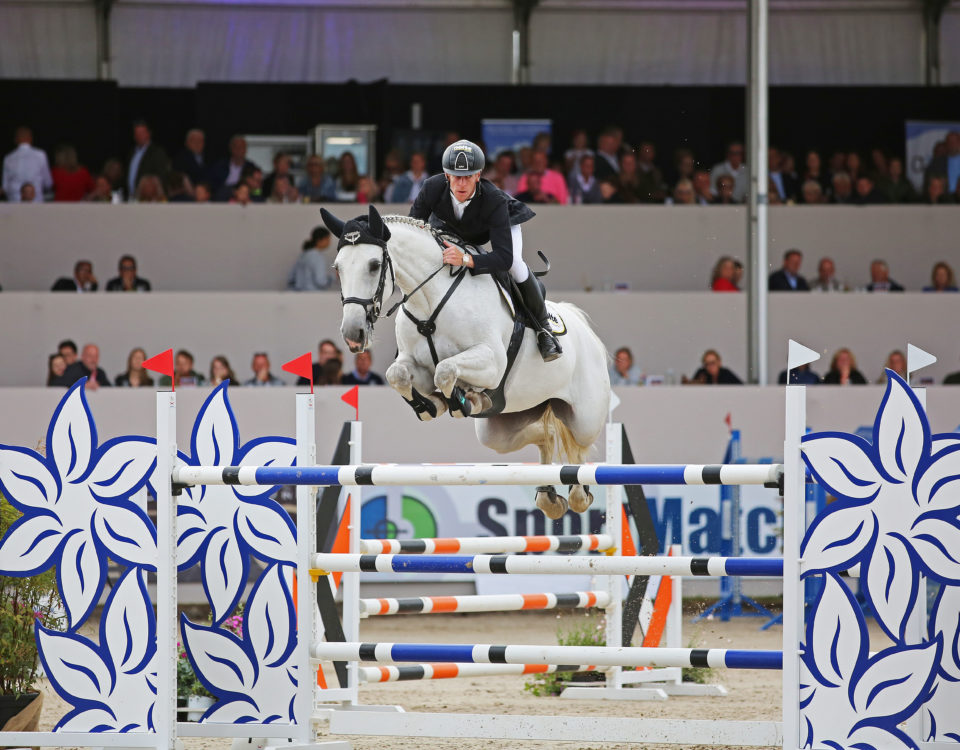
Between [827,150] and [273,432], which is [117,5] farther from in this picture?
[827,150]

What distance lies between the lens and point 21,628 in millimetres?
4566

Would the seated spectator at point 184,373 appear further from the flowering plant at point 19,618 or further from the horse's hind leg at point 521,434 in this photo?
the flowering plant at point 19,618

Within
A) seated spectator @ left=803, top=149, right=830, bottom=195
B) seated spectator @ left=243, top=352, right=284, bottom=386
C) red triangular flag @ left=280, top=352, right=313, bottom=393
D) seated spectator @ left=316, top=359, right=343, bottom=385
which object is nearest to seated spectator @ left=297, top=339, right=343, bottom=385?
seated spectator @ left=316, top=359, right=343, bottom=385

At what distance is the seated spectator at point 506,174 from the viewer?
12188mm

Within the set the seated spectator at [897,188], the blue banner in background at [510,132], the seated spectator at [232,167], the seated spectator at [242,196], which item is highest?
the blue banner in background at [510,132]

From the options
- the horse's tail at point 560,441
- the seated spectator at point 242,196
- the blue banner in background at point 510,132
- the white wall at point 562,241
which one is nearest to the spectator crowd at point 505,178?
the seated spectator at point 242,196

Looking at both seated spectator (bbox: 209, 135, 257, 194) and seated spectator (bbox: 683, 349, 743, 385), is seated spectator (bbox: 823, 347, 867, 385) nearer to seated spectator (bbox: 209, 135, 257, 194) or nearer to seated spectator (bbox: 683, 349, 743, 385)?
seated spectator (bbox: 683, 349, 743, 385)

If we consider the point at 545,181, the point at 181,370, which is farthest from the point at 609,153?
the point at 181,370

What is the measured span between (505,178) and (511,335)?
747 cm

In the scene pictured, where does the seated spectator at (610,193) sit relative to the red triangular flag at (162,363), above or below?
above

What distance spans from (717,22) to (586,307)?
5.36m

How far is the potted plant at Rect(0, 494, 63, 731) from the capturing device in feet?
14.8

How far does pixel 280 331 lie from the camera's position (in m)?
10.9

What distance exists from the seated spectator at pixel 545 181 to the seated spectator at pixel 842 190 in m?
2.56
